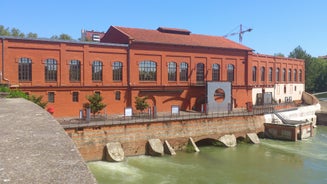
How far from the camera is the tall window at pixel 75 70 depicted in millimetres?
33406

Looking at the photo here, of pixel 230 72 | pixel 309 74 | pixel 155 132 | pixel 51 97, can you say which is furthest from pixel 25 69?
pixel 309 74

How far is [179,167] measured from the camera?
24.8m

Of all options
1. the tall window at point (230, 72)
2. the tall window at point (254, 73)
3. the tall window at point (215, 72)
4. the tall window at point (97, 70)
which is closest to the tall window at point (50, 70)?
the tall window at point (97, 70)

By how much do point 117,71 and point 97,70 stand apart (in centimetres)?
234

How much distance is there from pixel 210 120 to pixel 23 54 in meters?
20.2

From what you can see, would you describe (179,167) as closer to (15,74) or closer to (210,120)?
(210,120)

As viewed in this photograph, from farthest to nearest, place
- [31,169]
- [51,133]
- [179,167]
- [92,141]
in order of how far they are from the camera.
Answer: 1. [92,141]
2. [179,167]
3. [51,133]
4. [31,169]

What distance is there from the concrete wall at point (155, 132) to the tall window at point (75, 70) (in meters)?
8.85

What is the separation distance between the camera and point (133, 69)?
1448 inches

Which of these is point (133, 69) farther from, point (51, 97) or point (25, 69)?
point (25, 69)

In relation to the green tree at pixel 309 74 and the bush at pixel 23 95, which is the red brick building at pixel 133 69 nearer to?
the bush at pixel 23 95

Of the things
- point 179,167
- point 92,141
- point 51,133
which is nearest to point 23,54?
point 92,141

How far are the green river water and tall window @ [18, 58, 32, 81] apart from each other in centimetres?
1210

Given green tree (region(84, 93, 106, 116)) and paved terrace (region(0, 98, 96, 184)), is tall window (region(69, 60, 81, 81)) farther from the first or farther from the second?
paved terrace (region(0, 98, 96, 184))
